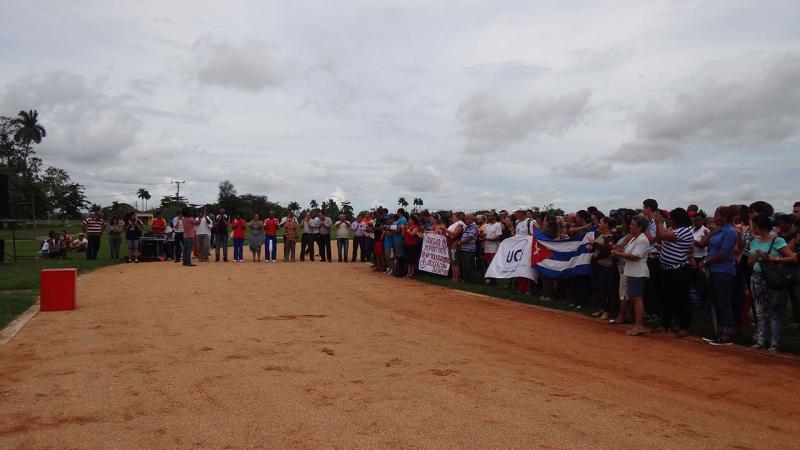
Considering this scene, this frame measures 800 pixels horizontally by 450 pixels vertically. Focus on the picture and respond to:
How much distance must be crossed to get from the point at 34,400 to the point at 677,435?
5780mm

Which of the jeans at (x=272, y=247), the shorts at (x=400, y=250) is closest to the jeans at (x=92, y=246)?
the jeans at (x=272, y=247)

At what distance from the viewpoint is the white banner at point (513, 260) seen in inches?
519

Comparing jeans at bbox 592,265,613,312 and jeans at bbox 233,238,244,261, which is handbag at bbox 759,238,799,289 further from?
jeans at bbox 233,238,244,261

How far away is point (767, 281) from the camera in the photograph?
26.1 feet

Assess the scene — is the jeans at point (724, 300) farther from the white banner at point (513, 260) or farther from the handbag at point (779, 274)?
the white banner at point (513, 260)

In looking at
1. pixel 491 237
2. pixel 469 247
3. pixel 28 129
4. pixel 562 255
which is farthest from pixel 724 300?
pixel 28 129

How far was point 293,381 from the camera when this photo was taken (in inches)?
234

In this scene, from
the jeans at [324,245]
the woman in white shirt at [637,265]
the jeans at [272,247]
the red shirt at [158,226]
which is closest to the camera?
the woman in white shirt at [637,265]

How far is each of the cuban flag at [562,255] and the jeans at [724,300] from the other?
291 centimetres

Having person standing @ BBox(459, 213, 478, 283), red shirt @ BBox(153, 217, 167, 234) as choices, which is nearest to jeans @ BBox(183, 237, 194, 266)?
red shirt @ BBox(153, 217, 167, 234)

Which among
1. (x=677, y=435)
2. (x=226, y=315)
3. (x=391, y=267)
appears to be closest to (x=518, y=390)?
(x=677, y=435)

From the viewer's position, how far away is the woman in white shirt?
29.4ft

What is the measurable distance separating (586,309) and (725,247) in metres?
3.50

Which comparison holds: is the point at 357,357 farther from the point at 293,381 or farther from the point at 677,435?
the point at 677,435
